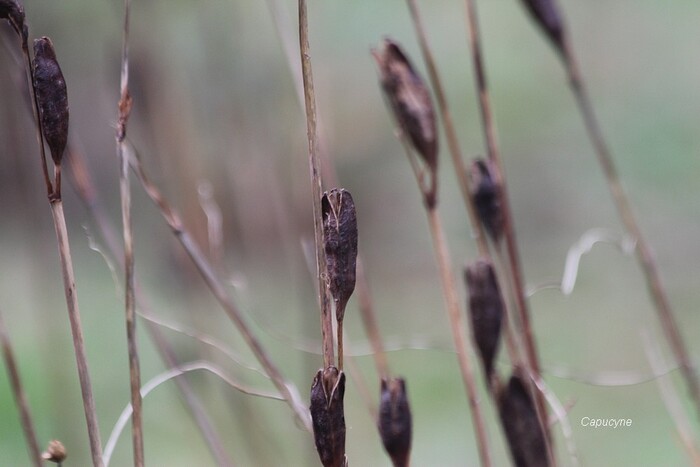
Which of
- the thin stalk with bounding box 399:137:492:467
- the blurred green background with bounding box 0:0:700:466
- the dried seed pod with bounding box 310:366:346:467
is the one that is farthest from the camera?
the blurred green background with bounding box 0:0:700:466

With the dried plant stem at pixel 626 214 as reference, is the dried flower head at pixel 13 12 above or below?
above

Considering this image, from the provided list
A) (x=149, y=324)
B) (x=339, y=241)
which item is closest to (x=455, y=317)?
(x=339, y=241)

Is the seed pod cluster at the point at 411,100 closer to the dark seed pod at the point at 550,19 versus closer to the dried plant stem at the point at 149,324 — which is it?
the dark seed pod at the point at 550,19

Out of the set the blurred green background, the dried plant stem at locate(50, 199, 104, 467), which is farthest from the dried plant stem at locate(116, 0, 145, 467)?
the blurred green background

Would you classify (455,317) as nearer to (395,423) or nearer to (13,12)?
(395,423)

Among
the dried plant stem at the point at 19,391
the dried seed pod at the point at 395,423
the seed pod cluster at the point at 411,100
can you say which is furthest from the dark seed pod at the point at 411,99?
the dried plant stem at the point at 19,391

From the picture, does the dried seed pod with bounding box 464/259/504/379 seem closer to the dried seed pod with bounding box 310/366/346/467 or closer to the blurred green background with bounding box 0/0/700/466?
the dried seed pod with bounding box 310/366/346/467

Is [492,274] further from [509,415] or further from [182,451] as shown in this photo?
[182,451]
